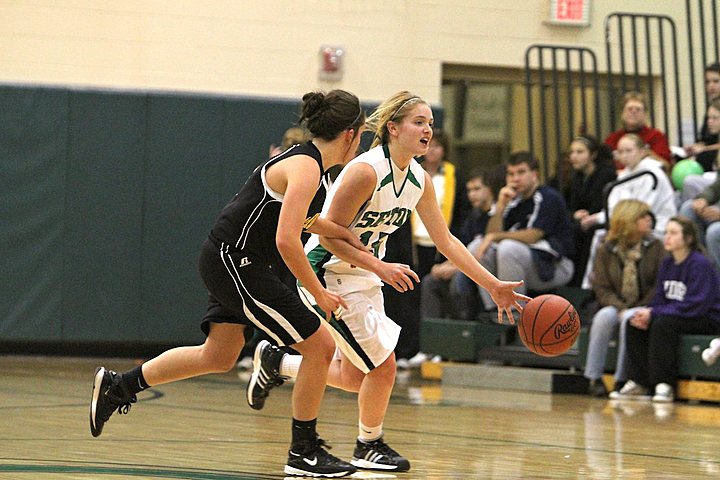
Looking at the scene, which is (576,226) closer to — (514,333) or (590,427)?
(514,333)

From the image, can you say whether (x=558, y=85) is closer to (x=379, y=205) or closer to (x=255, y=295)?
(x=379, y=205)

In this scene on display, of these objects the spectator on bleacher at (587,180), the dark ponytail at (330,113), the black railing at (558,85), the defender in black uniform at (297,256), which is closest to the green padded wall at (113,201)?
the black railing at (558,85)

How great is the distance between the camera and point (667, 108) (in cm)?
1222

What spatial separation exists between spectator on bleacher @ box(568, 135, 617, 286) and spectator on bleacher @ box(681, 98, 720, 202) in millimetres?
606

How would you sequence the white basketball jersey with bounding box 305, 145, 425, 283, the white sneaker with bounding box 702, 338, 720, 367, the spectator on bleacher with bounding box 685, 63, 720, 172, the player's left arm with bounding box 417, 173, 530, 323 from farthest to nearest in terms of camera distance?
the spectator on bleacher with bounding box 685, 63, 720, 172 → the white sneaker with bounding box 702, 338, 720, 367 → the player's left arm with bounding box 417, 173, 530, 323 → the white basketball jersey with bounding box 305, 145, 425, 283

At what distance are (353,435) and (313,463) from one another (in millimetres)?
1586

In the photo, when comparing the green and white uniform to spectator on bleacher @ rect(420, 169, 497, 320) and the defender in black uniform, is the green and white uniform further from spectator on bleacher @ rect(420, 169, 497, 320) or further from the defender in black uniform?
spectator on bleacher @ rect(420, 169, 497, 320)

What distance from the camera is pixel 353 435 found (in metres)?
6.09

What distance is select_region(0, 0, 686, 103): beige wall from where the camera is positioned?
11227mm

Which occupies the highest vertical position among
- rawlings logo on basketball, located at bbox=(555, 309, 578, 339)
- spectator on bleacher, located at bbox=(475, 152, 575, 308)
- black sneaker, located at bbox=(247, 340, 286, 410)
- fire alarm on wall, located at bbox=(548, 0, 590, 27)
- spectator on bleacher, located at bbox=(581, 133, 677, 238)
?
fire alarm on wall, located at bbox=(548, 0, 590, 27)

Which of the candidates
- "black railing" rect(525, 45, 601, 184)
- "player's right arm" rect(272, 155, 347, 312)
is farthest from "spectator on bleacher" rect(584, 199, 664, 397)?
"player's right arm" rect(272, 155, 347, 312)

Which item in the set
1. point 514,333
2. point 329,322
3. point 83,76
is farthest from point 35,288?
point 329,322

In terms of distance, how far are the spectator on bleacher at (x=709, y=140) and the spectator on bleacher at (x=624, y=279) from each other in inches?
59.2

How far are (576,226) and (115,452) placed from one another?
6090 millimetres
